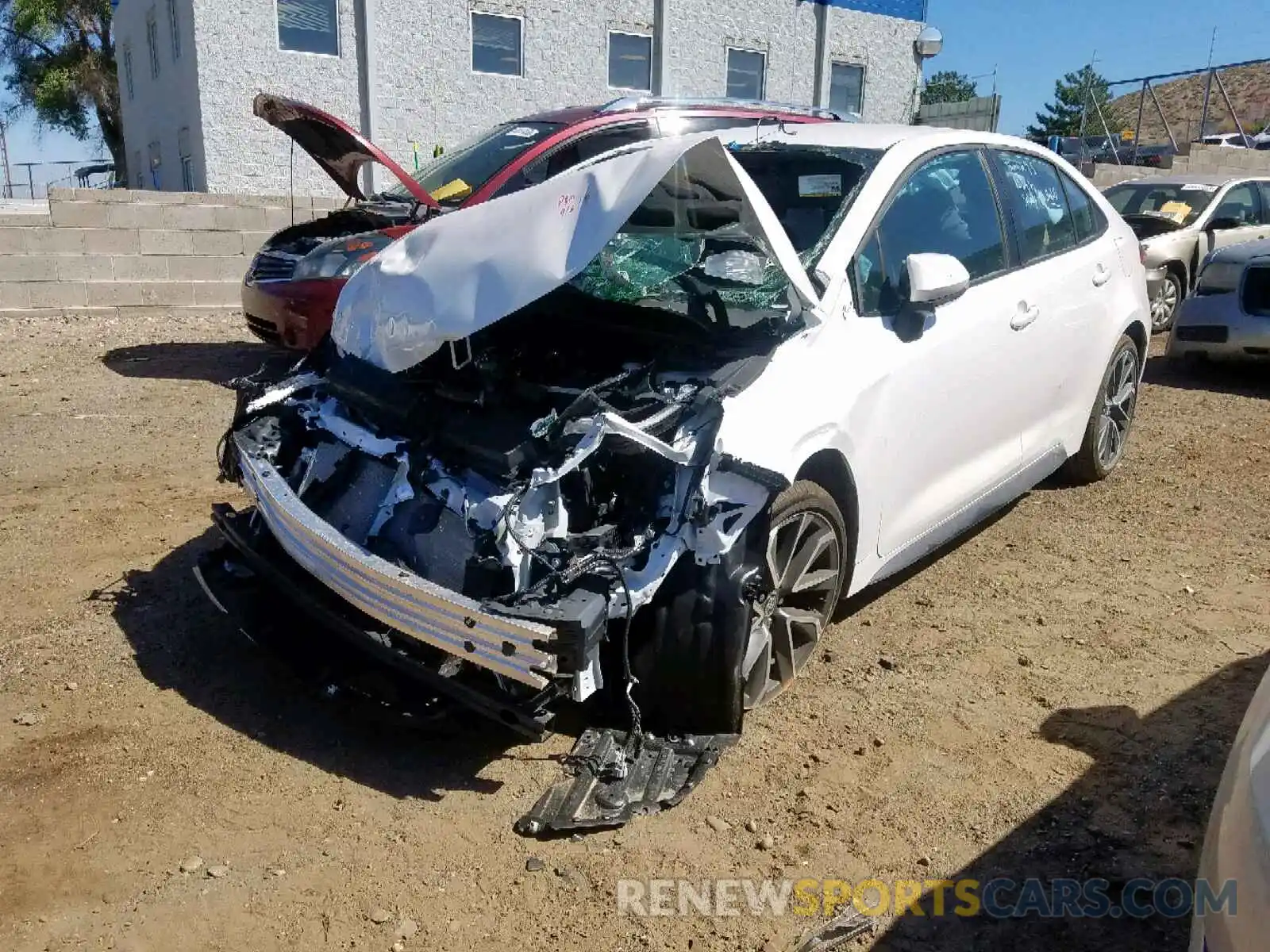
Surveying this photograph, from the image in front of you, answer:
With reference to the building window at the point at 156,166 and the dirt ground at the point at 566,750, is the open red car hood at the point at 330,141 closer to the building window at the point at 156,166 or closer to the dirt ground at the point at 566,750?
the dirt ground at the point at 566,750

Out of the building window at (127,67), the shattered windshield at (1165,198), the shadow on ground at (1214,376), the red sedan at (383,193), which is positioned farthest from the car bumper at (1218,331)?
the building window at (127,67)

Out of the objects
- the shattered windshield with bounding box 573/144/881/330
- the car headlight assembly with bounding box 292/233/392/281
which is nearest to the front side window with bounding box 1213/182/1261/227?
the car headlight assembly with bounding box 292/233/392/281

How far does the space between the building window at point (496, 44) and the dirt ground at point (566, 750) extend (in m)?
14.8

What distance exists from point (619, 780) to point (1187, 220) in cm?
1033

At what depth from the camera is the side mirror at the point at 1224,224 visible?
426 inches

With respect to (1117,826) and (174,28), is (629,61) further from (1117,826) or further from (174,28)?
(1117,826)

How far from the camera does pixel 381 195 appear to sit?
809cm

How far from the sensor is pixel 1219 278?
26.9ft

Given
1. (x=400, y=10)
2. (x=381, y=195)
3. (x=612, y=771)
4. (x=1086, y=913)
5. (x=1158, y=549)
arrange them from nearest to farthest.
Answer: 1. (x=1086, y=913)
2. (x=612, y=771)
3. (x=1158, y=549)
4. (x=381, y=195)
5. (x=400, y=10)

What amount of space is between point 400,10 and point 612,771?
1660cm

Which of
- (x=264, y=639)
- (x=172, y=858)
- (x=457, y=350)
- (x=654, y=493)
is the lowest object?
(x=172, y=858)

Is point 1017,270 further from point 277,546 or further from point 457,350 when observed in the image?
point 277,546

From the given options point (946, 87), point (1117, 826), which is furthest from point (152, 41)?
point (946, 87)

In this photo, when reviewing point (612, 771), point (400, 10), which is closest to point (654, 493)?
point (612, 771)
